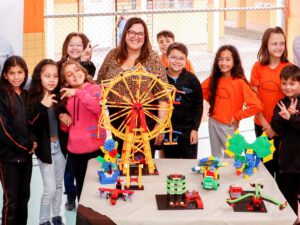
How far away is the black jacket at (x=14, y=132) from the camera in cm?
287

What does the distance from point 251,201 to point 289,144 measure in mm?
828

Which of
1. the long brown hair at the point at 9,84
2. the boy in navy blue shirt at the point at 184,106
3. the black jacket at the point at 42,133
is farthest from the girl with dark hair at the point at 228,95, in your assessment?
the long brown hair at the point at 9,84

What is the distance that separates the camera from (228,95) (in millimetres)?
3434

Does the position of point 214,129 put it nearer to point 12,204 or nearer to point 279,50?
point 279,50

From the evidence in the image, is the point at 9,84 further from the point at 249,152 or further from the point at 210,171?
the point at 249,152

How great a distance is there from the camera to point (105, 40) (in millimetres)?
8758

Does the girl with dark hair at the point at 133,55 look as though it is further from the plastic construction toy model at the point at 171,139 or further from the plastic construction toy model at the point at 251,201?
the plastic construction toy model at the point at 251,201

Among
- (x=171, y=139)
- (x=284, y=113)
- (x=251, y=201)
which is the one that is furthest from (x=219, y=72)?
(x=251, y=201)

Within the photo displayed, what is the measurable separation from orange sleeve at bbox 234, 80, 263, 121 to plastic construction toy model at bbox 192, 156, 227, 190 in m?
0.74

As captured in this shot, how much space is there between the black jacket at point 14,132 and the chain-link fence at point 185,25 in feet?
10.4

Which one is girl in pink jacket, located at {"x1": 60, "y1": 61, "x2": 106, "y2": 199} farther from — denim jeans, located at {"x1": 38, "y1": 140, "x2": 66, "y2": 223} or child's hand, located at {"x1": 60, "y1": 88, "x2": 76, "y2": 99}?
denim jeans, located at {"x1": 38, "y1": 140, "x2": 66, "y2": 223}

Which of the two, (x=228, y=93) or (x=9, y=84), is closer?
(x=9, y=84)

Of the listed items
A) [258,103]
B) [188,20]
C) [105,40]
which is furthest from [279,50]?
[188,20]

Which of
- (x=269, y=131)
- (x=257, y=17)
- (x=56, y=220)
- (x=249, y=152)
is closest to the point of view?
(x=249, y=152)
